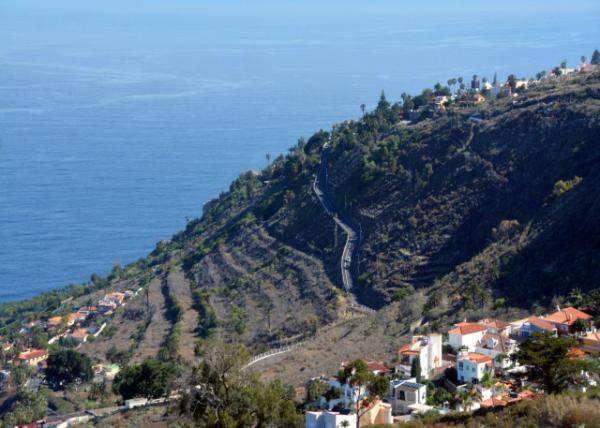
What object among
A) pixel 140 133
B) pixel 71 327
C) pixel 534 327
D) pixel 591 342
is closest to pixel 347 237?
pixel 71 327

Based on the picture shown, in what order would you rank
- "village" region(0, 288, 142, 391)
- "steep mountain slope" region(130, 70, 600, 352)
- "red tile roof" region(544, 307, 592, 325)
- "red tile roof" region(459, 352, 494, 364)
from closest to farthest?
"red tile roof" region(459, 352, 494, 364) < "red tile roof" region(544, 307, 592, 325) < "steep mountain slope" region(130, 70, 600, 352) < "village" region(0, 288, 142, 391)

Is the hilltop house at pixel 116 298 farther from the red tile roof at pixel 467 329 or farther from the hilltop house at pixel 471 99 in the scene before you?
the red tile roof at pixel 467 329

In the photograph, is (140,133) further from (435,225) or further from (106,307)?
(435,225)

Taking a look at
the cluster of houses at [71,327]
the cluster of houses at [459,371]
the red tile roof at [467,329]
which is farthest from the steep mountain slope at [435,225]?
the cluster of houses at [459,371]

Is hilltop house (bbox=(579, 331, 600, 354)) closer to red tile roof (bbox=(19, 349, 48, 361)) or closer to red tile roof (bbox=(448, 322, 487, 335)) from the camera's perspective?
red tile roof (bbox=(448, 322, 487, 335))

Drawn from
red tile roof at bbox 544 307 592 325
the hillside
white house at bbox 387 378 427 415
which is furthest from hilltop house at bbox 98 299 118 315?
white house at bbox 387 378 427 415

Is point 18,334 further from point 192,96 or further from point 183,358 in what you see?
point 192,96
